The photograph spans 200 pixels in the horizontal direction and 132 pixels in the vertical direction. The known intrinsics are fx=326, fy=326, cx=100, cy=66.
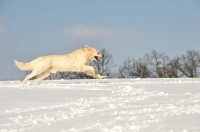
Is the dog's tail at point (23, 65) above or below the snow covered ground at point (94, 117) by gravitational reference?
above

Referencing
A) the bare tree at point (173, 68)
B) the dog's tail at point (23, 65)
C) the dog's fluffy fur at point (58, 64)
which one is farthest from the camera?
the bare tree at point (173, 68)

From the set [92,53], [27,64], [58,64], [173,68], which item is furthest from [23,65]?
[173,68]

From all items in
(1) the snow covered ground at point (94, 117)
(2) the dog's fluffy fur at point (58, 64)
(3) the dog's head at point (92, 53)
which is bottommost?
(1) the snow covered ground at point (94, 117)

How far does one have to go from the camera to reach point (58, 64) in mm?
14602

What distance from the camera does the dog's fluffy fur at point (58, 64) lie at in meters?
14.2

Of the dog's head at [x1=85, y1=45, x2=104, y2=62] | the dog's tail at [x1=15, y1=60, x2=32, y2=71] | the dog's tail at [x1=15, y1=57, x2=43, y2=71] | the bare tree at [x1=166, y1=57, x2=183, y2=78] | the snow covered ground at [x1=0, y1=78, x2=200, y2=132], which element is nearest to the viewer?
the snow covered ground at [x1=0, y1=78, x2=200, y2=132]

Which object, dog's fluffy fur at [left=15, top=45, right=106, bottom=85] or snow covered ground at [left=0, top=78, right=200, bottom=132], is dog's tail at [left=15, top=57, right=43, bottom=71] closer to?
dog's fluffy fur at [left=15, top=45, right=106, bottom=85]

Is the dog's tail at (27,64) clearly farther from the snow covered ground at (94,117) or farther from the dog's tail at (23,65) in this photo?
the snow covered ground at (94,117)

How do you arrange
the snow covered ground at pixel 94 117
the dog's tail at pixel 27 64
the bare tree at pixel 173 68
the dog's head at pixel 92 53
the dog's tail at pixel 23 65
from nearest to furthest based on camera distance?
the snow covered ground at pixel 94 117, the dog's tail at pixel 27 64, the dog's tail at pixel 23 65, the dog's head at pixel 92 53, the bare tree at pixel 173 68

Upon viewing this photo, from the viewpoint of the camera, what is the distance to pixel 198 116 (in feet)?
17.5

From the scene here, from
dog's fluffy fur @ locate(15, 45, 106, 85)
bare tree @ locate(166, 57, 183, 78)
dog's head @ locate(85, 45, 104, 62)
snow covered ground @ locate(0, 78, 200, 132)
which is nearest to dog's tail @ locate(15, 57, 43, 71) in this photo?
dog's fluffy fur @ locate(15, 45, 106, 85)

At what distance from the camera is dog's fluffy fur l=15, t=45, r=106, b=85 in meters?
14.2

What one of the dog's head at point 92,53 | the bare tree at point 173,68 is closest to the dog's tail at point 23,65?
the dog's head at point 92,53

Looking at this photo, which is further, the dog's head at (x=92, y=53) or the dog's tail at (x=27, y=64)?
the dog's head at (x=92, y=53)
